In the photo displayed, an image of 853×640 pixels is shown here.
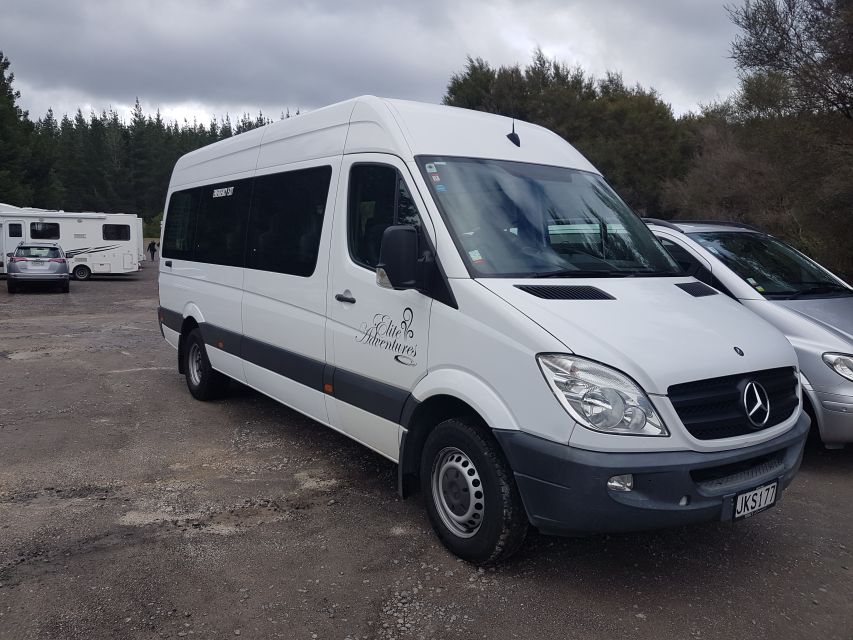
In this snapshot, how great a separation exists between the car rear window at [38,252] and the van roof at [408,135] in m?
19.1

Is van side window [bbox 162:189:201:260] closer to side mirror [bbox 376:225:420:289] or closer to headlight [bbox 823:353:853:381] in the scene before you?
side mirror [bbox 376:225:420:289]

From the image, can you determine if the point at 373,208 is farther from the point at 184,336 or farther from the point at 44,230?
the point at 44,230

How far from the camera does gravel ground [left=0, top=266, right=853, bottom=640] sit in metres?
3.37

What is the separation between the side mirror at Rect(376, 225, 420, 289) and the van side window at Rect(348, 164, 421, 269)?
0.31 m

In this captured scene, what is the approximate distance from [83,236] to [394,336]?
1051 inches

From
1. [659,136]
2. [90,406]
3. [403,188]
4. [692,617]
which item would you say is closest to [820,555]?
[692,617]

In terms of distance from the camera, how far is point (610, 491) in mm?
3230

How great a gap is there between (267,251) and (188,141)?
306ft

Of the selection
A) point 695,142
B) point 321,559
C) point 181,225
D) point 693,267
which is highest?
point 695,142

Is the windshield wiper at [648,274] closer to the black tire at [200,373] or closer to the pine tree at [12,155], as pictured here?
the black tire at [200,373]

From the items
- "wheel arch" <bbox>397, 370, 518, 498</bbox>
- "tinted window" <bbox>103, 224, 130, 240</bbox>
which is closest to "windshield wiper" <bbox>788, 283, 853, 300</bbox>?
"wheel arch" <bbox>397, 370, 518, 498</bbox>

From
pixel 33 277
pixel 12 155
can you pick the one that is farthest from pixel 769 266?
pixel 12 155

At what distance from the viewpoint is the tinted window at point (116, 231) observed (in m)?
28.0

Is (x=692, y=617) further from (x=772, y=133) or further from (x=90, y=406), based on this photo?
(x=772, y=133)
